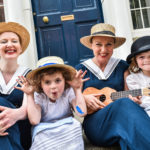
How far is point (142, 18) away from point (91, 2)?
1.24 metres

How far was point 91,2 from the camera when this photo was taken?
4133mm

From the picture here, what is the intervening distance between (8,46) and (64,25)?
2331 millimetres

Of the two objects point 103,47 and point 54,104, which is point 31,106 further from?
point 103,47

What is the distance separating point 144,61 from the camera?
1.95 metres

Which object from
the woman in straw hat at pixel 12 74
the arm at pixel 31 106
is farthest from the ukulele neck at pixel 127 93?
the woman in straw hat at pixel 12 74

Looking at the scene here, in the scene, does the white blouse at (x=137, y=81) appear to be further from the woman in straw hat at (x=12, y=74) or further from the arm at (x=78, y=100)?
the woman in straw hat at (x=12, y=74)

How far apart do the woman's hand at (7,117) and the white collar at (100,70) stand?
101 cm

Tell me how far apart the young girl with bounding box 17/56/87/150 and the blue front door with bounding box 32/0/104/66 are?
2.30 m

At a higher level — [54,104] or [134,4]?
[134,4]

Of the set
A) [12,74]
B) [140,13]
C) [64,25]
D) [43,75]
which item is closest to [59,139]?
[43,75]

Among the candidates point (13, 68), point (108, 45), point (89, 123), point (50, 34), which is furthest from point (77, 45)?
point (89, 123)

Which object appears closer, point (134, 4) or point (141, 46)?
point (141, 46)

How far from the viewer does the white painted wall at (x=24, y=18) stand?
3.79m

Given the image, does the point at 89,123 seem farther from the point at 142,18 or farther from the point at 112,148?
the point at 142,18
